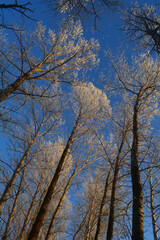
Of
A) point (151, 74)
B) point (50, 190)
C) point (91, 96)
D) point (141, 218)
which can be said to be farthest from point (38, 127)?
point (141, 218)

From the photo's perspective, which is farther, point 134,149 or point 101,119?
point 101,119

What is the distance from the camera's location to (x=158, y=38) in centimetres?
260

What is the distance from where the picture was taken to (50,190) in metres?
4.88

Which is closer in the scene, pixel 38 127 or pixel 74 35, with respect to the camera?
pixel 74 35

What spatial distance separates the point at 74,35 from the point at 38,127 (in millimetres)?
3992

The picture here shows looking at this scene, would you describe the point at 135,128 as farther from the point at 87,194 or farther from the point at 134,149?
the point at 87,194

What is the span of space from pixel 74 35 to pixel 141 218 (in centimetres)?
540

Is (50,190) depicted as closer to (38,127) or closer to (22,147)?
(22,147)

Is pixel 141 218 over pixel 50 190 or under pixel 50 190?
under

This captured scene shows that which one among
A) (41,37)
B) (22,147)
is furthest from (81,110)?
(41,37)

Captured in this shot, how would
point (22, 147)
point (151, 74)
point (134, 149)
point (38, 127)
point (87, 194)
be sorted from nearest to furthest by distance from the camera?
point (134, 149) → point (151, 74) → point (22, 147) → point (38, 127) → point (87, 194)

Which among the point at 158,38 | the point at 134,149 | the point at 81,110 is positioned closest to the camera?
the point at 158,38

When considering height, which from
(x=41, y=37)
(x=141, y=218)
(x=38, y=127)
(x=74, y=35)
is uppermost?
Result: (x=74, y=35)

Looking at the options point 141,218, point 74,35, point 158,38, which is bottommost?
point 141,218
